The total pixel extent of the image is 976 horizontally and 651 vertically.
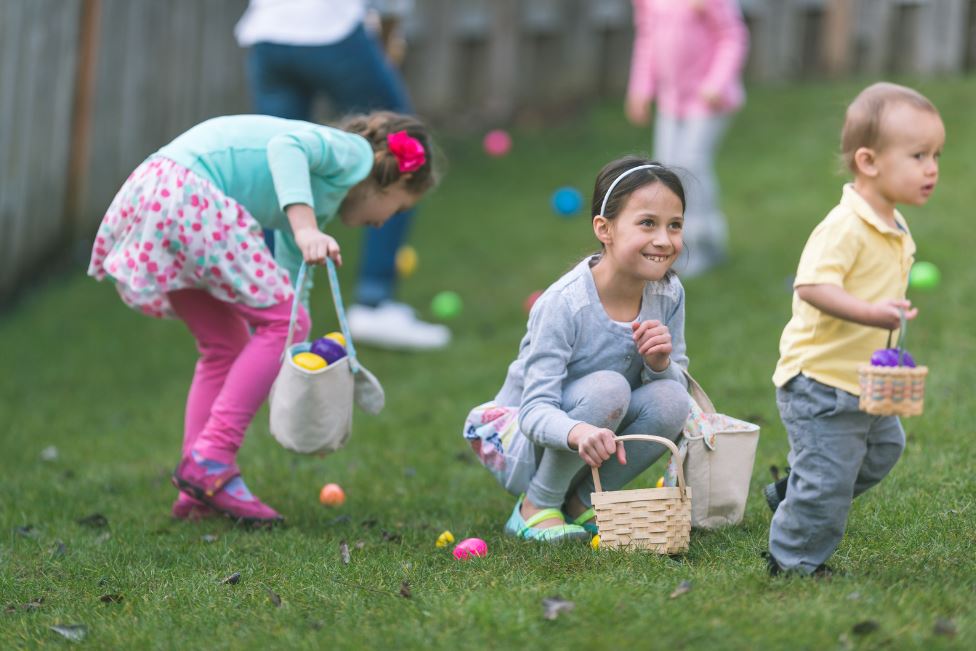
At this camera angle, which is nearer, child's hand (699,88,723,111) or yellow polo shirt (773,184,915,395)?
yellow polo shirt (773,184,915,395)

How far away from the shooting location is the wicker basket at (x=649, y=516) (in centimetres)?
349

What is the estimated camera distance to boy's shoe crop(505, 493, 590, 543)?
12.4ft

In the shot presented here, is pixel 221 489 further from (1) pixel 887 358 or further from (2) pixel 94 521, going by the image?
(1) pixel 887 358

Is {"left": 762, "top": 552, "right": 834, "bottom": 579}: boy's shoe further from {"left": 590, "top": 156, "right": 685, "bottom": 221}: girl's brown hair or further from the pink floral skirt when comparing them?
the pink floral skirt

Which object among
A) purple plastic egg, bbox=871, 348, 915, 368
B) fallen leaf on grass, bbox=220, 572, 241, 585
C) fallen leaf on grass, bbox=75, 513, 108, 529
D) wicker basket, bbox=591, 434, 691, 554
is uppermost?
purple plastic egg, bbox=871, 348, 915, 368

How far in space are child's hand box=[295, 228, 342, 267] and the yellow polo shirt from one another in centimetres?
140

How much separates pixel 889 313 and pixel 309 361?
1.82 metres

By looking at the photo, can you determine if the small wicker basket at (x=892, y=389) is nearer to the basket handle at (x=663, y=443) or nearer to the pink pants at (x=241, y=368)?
the basket handle at (x=663, y=443)

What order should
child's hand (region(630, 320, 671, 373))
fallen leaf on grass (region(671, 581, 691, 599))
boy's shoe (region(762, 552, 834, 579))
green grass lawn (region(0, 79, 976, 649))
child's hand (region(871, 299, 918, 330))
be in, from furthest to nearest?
child's hand (region(630, 320, 671, 373))
boy's shoe (region(762, 552, 834, 579))
fallen leaf on grass (region(671, 581, 691, 599))
green grass lawn (region(0, 79, 976, 649))
child's hand (region(871, 299, 918, 330))

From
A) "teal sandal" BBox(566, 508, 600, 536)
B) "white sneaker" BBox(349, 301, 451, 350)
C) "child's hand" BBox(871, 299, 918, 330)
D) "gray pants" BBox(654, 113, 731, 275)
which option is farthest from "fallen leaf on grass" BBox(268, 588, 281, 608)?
"gray pants" BBox(654, 113, 731, 275)

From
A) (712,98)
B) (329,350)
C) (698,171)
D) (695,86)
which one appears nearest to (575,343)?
(329,350)

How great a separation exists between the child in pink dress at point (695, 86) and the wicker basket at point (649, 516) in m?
4.29

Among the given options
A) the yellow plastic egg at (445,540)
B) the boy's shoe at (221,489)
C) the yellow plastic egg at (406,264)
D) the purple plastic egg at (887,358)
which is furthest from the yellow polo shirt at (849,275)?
the yellow plastic egg at (406,264)

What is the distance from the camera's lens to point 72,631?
125 inches
